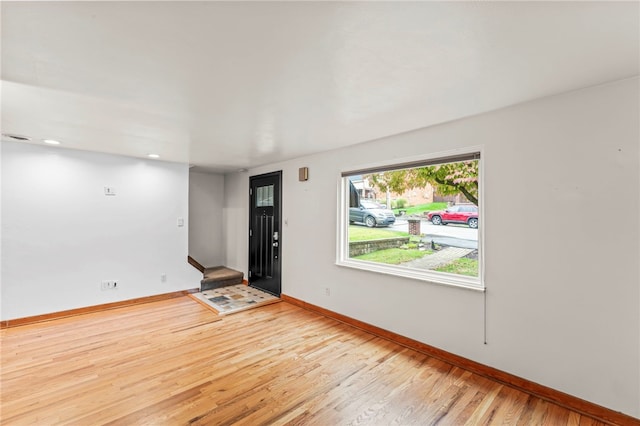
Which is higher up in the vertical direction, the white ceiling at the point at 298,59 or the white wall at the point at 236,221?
the white ceiling at the point at 298,59

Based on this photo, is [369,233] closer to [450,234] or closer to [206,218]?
[450,234]

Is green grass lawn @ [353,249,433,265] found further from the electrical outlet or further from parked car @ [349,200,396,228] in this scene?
the electrical outlet

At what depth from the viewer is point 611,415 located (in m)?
1.87

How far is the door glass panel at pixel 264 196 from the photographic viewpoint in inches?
196

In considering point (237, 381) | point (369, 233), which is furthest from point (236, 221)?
point (237, 381)

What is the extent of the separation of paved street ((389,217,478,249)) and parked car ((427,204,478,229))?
0.05m

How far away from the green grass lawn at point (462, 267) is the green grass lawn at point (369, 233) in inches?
23.0

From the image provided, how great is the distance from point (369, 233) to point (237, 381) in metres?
2.23

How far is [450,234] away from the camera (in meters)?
2.89

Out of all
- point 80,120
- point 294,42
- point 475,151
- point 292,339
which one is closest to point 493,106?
point 475,151

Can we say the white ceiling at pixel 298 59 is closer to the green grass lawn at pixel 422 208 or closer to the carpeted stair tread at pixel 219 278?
the green grass lawn at pixel 422 208

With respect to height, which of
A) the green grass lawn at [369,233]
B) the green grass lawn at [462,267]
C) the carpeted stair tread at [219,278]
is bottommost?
the carpeted stair tread at [219,278]

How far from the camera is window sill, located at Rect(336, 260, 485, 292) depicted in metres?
2.61

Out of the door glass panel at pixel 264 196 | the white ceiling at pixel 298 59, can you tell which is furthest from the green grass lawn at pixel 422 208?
the door glass panel at pixel 264 196
